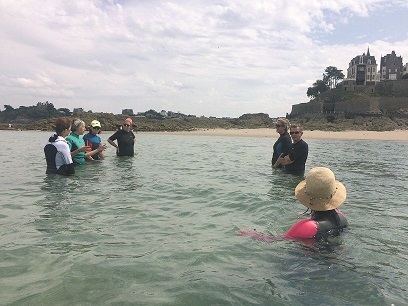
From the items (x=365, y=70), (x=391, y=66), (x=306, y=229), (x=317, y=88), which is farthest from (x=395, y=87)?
(x=306, y=229)

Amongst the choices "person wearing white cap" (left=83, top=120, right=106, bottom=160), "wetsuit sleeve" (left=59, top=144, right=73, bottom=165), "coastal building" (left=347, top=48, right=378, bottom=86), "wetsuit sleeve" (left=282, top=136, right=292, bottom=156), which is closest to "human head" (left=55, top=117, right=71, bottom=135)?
A: "wetsuit sleeve" (left=59, top=144, right=73, bottom=165)

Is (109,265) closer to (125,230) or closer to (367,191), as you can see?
(125,230)

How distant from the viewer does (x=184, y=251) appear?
16.0 ft

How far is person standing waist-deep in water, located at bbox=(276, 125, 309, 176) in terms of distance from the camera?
1039 cm

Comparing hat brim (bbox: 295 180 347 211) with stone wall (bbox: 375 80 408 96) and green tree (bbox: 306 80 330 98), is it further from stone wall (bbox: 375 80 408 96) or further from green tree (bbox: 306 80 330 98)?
green tree (bbox: 306 80 330 98)

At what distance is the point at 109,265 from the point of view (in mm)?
4328

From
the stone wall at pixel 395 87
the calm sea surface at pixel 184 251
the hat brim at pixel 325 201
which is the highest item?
the stone wall at pixel 395 87

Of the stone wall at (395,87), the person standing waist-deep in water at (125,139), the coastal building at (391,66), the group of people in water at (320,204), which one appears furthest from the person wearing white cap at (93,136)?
the coastal building at (391,66)

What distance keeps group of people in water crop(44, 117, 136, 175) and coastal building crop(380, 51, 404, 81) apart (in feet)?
422

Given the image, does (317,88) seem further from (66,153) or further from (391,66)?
(66,153)

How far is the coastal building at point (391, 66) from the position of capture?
12512 centimetres

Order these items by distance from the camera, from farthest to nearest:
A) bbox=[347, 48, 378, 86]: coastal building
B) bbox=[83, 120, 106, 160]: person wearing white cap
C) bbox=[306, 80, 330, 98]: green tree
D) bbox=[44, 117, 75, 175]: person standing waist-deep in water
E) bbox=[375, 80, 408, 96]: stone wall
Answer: bbox=[306, 80, 330, 98]: green tree, bbox=[347, 48, 378, 86]: coastal building, bbox=[375, 80, 408, 96]: stone wall, bbox=[83, 120, 106, 160]: person wearing white cap, bbox=[44, 117, 75, 175]: person standing waist-deep in water

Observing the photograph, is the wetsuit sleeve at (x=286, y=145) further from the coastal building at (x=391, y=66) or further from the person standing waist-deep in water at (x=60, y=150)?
the coastal building at (x=391, y=66)

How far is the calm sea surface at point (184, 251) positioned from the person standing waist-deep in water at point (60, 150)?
25.2 inches
